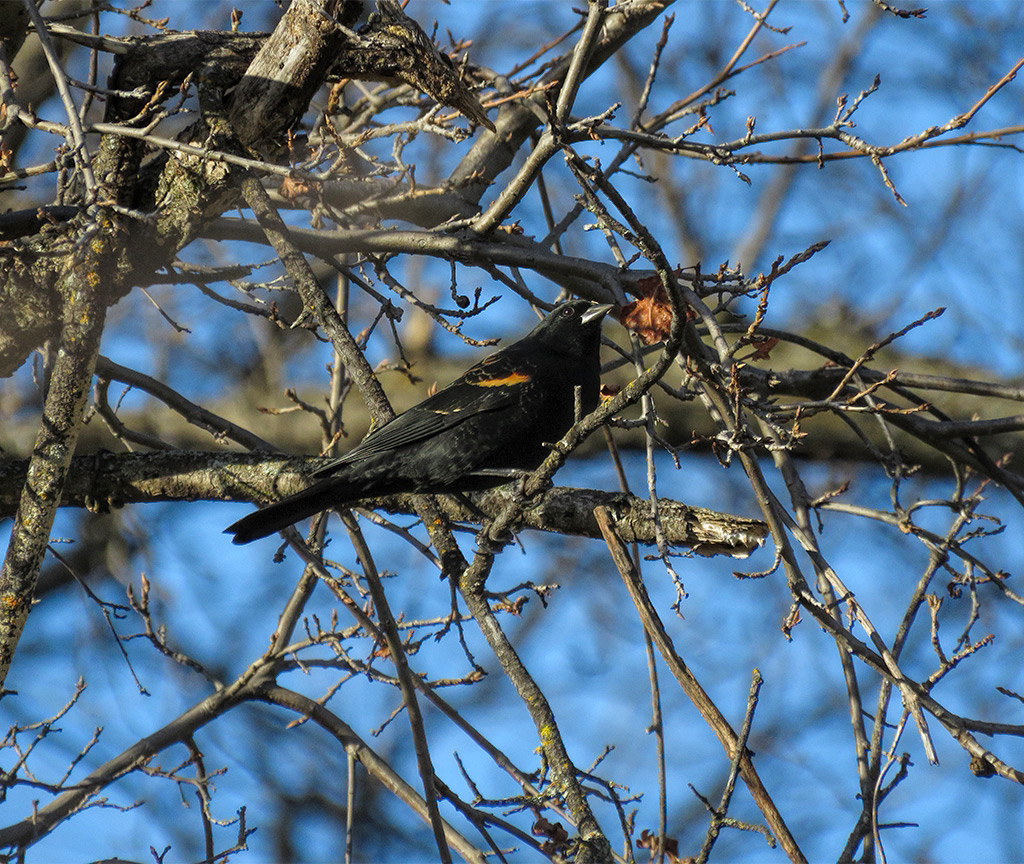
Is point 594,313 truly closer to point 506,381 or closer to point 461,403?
point 506,381

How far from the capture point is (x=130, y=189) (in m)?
3.31

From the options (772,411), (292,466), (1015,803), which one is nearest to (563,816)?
(772,411)

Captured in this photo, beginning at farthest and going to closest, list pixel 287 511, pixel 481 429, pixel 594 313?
pixel 594 313 → pixel 481 429 → pixel 287 511

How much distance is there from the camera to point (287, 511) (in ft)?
10.8

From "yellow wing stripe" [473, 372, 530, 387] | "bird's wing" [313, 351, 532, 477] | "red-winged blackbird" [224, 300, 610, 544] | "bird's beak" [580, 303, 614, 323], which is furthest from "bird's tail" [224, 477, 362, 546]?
"bird's beak" [580, 303, 614, 323]

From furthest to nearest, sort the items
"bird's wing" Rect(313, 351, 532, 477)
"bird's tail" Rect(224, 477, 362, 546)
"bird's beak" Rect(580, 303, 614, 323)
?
1. "bird's beak" Rect(580, 303, 614, 323)
2. "bird's wing" Rect(313, 351, 532, 477)
3. "bird's tail" Rect(224, 477, 362, 546)

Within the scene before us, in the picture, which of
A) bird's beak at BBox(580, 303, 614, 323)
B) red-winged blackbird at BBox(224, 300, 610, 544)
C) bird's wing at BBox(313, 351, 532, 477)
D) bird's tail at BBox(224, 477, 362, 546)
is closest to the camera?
bird's tail at BBox(224, 477, 362, 546)

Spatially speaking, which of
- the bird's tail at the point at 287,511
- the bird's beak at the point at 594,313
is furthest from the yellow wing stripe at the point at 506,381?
the bird's tail at the point at 287,511

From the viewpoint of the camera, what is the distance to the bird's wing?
144 inches

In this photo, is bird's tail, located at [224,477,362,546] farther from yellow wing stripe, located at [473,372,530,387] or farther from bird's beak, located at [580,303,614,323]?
bird's beak, located at [580,303,614,323]

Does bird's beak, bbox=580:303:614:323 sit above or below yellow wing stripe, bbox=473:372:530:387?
above

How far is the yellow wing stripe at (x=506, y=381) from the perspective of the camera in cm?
402

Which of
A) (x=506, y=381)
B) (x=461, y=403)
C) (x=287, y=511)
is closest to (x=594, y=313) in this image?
(x=506, y=381)

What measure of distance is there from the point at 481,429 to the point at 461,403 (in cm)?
17
